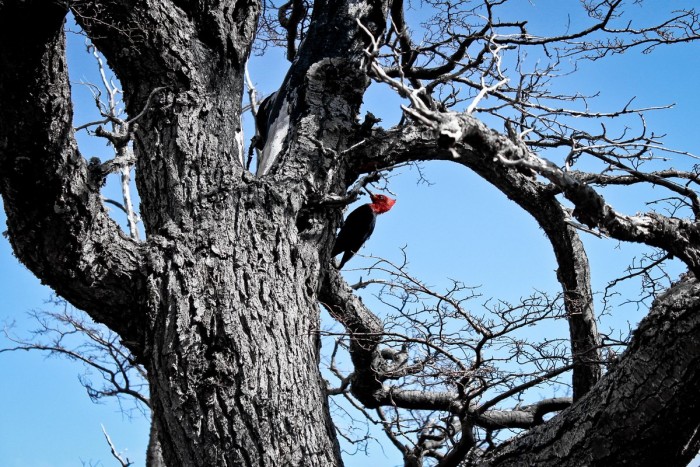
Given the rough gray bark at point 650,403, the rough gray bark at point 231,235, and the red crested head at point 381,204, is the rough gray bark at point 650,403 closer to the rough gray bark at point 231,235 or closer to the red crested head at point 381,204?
the rough gray bark at point 231,235

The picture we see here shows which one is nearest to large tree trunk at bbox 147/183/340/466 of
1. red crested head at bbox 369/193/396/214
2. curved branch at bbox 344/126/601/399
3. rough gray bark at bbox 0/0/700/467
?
rough gray bark at bbox 0/0/700/467

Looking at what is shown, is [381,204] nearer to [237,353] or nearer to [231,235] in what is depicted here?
[231,235]

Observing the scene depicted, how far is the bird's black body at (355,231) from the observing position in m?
5.75

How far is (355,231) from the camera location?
227 inches

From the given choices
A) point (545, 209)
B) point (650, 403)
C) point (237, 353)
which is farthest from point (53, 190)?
point (545, 209)

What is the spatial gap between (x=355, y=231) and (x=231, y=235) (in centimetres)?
280

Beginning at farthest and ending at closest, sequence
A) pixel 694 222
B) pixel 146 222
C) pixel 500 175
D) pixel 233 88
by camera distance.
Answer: pixel 500 175
pixel 233 88
pixel 146 222
pixel 694 222

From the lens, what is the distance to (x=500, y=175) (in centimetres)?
393

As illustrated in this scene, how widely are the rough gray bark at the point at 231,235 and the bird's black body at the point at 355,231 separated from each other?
5.92ft

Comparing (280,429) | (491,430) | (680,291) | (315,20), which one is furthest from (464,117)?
(491,430)

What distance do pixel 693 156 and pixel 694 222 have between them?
1.59 m

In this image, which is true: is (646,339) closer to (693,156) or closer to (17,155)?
(693,156)

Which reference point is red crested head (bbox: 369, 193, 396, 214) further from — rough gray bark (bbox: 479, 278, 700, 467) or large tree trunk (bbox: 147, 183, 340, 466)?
rough gray bark (bbox: 479, 278, 700, 467)

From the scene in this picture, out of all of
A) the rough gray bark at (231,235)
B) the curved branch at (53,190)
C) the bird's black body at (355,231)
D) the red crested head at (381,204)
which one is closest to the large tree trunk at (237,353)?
the rough gray bark at (231,235)
